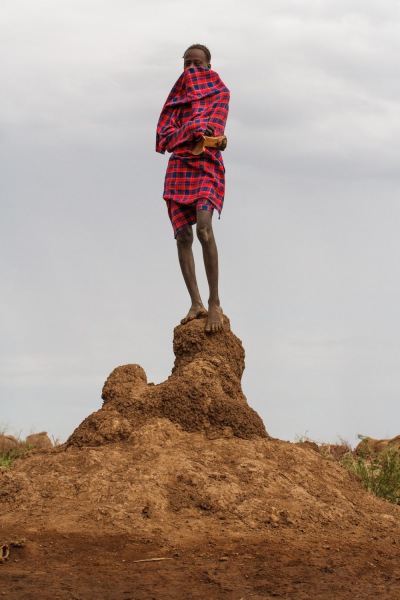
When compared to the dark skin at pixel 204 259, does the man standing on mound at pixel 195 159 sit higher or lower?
higher

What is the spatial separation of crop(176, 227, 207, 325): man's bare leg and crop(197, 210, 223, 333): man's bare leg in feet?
0.74

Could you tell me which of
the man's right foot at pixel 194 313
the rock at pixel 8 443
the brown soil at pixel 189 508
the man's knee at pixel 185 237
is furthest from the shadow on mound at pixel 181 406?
the rock at pixel 8 443

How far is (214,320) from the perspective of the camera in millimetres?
7254

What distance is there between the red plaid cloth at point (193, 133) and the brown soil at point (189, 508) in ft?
4.09

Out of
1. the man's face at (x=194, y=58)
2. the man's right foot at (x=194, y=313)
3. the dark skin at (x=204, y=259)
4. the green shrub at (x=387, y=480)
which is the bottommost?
the green shrub at (x=387, y=480)

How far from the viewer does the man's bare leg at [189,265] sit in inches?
301

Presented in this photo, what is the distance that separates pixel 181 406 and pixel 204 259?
1.42 metres

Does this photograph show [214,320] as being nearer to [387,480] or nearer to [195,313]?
[195,313]

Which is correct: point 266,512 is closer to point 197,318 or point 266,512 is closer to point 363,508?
point 363,508

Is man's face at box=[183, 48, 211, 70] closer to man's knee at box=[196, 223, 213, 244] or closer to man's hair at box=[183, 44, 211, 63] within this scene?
man's hair at box=[183, 44, 211, 63]

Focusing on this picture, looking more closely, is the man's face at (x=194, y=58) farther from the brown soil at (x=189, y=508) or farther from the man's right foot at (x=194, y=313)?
the brown soil at (x=189, y=508)

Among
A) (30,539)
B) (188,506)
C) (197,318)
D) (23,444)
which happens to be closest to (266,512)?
(188,506)

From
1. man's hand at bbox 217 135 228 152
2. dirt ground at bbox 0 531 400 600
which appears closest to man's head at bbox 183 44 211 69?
man's hand at bbox 217 135 228 152

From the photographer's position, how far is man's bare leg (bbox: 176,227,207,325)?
7.66 m
